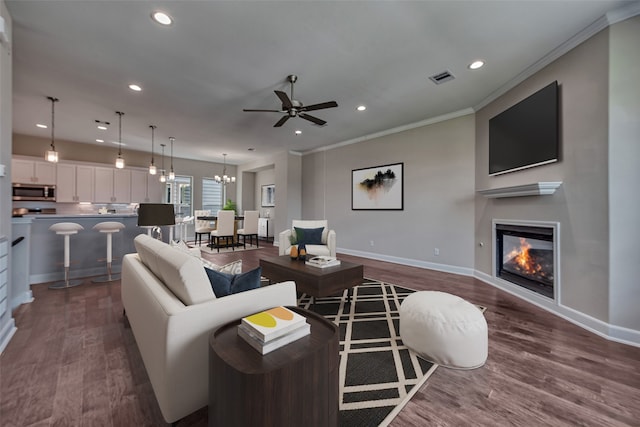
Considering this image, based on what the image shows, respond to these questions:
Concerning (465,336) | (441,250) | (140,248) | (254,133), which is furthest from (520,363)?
(254,133)

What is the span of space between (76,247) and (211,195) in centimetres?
503

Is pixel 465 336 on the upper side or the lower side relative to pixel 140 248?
lower

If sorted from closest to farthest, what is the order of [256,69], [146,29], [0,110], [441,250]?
[0,110] < [146,29] < [256,69] < [441,250]

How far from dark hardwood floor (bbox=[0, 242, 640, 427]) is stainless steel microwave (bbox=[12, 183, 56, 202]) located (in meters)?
4.49

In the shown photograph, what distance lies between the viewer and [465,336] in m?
1.77

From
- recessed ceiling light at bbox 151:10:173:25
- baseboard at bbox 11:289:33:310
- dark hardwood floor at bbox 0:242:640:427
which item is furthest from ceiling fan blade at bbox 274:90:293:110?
baseboard at bbox 11:289:33:310

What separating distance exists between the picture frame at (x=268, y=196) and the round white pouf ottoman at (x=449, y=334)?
7.33 m

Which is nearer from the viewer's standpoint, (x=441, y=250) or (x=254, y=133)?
(x=441, y=250)

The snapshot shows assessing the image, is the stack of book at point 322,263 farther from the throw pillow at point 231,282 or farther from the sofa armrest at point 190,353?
the sofa armrest at point 190,353

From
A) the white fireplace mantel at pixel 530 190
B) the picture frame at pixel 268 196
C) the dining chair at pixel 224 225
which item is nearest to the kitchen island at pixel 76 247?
the dining chair at pixel 224 225

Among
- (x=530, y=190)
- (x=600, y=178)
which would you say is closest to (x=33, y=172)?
(x=530, y=190)

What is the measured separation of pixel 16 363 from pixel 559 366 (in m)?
3.93

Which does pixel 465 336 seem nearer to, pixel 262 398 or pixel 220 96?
pixel 262 398

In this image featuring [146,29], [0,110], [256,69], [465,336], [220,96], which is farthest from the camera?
[220,96]
